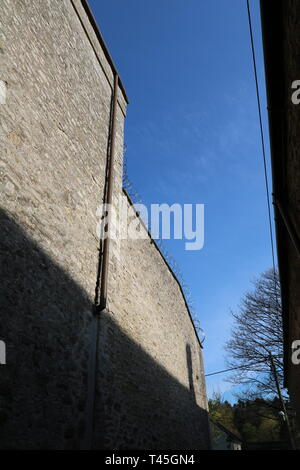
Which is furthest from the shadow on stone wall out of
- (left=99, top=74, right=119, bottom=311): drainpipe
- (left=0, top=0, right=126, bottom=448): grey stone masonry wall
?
(left=99, top=74, right=119, bottom=311): drainpipe

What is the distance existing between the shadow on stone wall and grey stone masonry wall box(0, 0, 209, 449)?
0.01m

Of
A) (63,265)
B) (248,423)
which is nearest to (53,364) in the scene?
(63,265)

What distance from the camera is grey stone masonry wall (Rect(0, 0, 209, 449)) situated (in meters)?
3.42

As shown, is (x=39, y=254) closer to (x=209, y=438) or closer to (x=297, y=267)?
(x=297, y=267)

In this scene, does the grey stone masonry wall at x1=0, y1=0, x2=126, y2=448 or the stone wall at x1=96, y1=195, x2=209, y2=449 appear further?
the stone wall at x1=96, y1=195, x2=209, y2=449

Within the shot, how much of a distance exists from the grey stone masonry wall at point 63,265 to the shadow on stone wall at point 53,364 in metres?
0.01

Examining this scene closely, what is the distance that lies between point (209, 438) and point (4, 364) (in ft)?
38.2

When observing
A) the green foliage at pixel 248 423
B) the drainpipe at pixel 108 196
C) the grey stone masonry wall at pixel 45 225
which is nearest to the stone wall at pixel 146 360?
the drainpipe at pixel 108 196

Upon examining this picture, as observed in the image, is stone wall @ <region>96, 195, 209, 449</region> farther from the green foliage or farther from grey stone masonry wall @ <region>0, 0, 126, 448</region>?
the green foliage

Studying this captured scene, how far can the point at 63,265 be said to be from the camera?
14.5 ft

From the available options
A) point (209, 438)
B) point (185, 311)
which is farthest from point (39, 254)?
point (209, 438)

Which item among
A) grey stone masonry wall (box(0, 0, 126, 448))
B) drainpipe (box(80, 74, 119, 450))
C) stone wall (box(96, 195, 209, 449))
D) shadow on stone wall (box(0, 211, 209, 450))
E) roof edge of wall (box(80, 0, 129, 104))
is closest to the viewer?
shadow on stone wall (box(0, 211, 209, 450))

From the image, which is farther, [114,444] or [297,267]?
[297,267]
